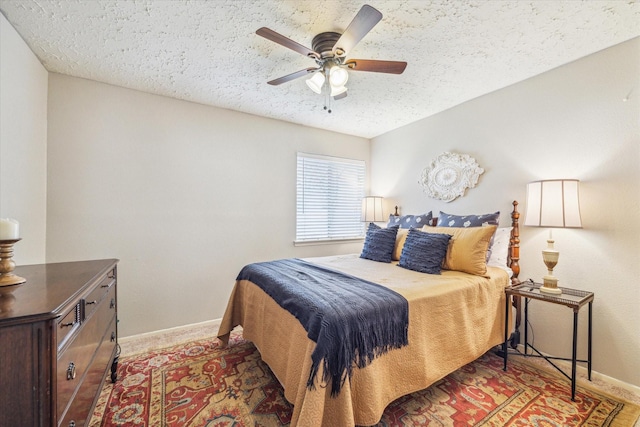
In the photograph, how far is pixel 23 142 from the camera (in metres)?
1.94

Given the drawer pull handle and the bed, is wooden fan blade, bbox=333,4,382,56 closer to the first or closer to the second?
the bed

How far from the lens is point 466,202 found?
2.95 metres

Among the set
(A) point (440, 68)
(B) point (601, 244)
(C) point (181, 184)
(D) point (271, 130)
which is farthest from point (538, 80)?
(C) point (181, 184)

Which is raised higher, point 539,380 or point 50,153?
point 50,153

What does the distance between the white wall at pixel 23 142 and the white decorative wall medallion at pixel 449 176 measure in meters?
3.80

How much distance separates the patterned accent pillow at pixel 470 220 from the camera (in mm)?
2428

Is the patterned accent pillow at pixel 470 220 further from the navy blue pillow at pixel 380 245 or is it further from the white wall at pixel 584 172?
the navy blue pillow at pixel 380 245

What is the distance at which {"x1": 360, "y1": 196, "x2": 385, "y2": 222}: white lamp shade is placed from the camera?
3895 mm

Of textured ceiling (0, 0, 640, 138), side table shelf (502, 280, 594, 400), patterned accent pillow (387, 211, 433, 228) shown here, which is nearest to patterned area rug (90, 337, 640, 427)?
side table shelf (502, 280, 594, 400)

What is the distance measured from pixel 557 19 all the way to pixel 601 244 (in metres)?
1.65

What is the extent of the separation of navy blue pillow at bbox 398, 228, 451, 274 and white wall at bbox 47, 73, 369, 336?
5.60 ft

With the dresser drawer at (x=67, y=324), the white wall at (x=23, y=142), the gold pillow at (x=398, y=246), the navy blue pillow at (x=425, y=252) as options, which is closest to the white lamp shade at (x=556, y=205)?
the navy blue pillow at (x=425, y=252)

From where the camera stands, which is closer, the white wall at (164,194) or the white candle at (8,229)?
the white candle at (8,229)

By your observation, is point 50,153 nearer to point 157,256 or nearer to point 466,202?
point 157,256
